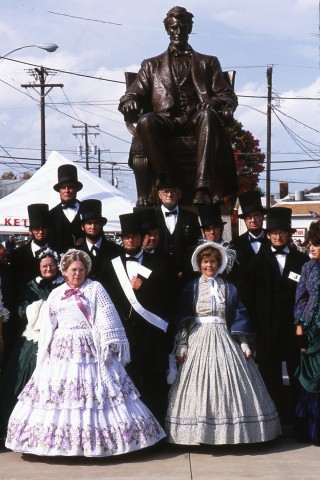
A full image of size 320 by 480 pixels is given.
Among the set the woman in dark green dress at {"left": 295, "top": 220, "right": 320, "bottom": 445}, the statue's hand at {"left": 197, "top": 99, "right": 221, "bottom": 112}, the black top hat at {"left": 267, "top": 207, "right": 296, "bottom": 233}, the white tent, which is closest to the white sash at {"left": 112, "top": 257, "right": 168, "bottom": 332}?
the woman in dark green dress at {"left": 295, "top": 220, "right": 320, "bottom": 445}

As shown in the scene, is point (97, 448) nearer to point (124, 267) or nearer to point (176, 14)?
point (124, 267)

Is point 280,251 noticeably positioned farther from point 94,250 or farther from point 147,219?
point 94,250

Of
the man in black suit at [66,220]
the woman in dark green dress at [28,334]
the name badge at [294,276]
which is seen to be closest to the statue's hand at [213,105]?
the man in black suit at [66,220]

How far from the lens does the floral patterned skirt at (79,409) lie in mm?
6215

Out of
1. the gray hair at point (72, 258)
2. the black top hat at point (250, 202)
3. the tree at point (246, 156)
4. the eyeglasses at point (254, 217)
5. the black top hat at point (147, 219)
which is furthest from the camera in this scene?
the tree at point (246, 156)

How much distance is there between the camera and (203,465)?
6250 millimetres

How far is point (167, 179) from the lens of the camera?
319 inches

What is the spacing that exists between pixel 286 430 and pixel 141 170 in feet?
9.87

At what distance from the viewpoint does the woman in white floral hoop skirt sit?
6230mm

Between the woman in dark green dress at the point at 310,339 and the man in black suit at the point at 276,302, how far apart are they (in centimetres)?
24

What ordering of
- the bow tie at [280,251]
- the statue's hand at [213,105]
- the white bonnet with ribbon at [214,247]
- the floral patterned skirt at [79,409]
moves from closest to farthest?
1. the floral patterned skirt at [79,409]
2. the white bonnet with ribbon at [214,247]
3. the bow tie at [280,251]
4. the statue's hand at [213,105]

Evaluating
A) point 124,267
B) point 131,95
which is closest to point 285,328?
point 124,267

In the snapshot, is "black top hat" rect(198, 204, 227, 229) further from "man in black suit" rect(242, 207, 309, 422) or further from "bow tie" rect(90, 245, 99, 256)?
"bow tie" rect(90, 245, 99, 256)

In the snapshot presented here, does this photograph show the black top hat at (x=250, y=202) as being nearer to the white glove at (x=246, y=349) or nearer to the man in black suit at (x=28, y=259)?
the white glove at (x=246, y=349)
